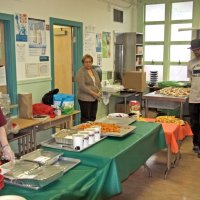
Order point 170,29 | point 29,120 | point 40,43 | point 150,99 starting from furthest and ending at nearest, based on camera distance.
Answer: point 170,29, point 150,99, point 40,43, point 29,120

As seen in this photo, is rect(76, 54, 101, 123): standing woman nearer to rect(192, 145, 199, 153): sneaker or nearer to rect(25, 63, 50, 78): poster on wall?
rect(25, 63, 50, 78): poster on wall

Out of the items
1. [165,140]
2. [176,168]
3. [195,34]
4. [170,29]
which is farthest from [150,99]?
[170,29]

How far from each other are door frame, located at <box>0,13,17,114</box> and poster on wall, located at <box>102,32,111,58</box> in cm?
258

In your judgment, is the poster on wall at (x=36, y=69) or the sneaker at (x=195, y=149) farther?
the sneaker at (x=195, y=149)

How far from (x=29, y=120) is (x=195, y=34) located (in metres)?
4.44

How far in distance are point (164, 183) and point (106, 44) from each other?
3.73m

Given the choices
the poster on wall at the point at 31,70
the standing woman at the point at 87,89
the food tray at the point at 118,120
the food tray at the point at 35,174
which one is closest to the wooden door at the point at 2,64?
the poster on wall at the point at 31,70

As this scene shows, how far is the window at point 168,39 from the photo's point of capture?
23.5 feet

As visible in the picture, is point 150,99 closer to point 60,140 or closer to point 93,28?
point 93,28

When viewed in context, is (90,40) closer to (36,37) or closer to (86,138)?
(36,37)

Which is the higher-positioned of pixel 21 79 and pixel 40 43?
pixel 40 43

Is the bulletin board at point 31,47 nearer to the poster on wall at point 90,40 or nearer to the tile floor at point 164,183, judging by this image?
the poster on wall at point 90,40

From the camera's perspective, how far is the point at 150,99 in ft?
17.0

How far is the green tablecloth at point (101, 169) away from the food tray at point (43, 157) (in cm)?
15
